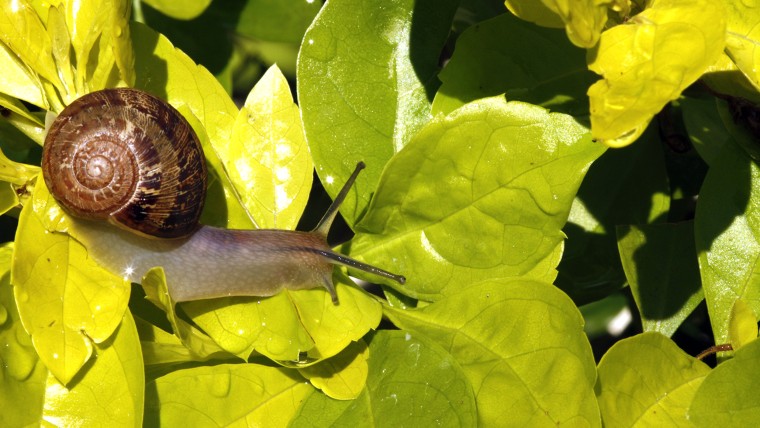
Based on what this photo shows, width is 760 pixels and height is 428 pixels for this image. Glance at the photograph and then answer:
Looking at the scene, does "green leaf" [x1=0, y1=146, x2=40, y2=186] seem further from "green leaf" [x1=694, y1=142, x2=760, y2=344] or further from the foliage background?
"green leaf" [x1=694, y1=142, x2=760, y2=344]

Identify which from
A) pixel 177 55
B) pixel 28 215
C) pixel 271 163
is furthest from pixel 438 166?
pixel 28 215

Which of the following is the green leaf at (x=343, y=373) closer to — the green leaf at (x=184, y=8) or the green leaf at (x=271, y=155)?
the green leaf at (x=271, y=155)

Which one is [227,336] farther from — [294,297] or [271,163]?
[271,163]

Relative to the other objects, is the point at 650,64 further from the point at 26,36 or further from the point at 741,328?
the point at 26,36

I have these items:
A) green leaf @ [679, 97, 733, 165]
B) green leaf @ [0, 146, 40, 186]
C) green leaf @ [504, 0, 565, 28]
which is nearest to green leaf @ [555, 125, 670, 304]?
green leaf @ [679, 97, 733, 165]

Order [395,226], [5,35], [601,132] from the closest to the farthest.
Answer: [601,132], [5,35], [395,226]
